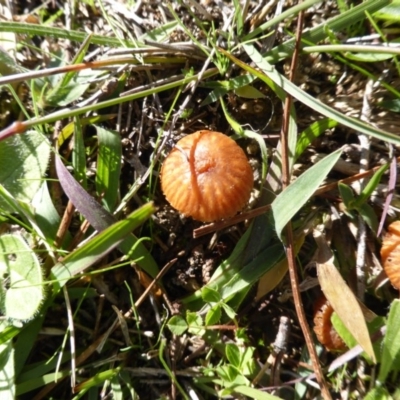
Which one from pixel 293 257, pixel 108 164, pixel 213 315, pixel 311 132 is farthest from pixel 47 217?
pixel 311 132

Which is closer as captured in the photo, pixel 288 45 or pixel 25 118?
pixel 288 45

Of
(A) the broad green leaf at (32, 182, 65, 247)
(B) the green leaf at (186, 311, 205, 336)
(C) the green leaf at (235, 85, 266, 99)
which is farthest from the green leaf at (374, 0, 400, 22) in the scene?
(A) the broad green leaf at (32, 182, 65, 247)

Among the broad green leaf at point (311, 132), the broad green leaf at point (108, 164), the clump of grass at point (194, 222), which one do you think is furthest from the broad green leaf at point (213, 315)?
the broad green leaf at point (311, 132)

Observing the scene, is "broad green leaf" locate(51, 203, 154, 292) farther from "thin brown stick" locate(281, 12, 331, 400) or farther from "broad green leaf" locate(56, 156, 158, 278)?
"thin brown stick" locate(281, 12, 331, 400)

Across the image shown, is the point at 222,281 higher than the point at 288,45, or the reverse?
the point at 288,45

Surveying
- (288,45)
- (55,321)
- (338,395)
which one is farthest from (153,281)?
(288,45)

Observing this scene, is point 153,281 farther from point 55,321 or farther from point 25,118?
point 25,118

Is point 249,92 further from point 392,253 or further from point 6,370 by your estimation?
point 6,370
